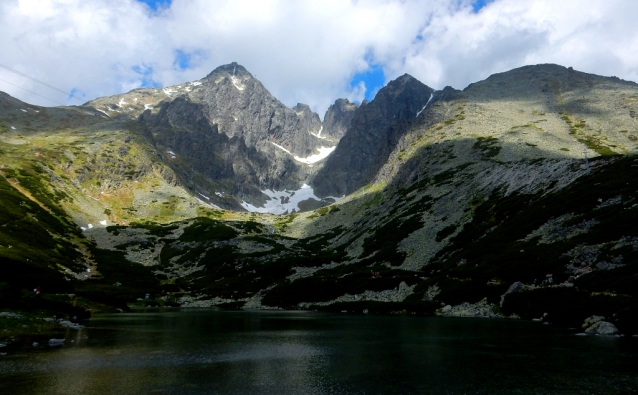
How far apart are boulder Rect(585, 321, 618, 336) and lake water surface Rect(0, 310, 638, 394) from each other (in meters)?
1.88

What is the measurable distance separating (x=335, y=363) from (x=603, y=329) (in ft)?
84.2

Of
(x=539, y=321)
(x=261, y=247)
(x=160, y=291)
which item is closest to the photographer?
(x=539, y=321)

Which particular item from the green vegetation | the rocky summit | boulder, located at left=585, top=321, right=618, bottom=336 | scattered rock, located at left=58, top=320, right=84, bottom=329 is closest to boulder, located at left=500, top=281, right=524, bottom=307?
the rocky summit

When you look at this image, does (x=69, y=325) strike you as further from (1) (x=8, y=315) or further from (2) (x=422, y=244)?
(2) (x=422, y=244)

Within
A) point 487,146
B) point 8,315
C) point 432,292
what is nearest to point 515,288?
point 432,292

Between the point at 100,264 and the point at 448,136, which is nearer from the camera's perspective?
the point at 100,264

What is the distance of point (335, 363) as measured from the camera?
2853 cm

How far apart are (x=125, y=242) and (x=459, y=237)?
12744 cm

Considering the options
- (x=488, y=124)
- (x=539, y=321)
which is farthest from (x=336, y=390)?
(x=488, y=124)

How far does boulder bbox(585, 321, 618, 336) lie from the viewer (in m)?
36.0

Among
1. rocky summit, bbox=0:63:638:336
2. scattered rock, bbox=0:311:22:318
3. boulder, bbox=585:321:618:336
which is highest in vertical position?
rocky summit, bbox=0:63:638:336

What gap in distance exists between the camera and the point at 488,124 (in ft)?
638

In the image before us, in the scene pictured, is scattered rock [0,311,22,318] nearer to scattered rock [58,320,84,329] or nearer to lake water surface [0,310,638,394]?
scattered rock [58,320,84,329]

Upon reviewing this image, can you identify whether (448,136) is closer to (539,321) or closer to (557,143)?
(557,143)
